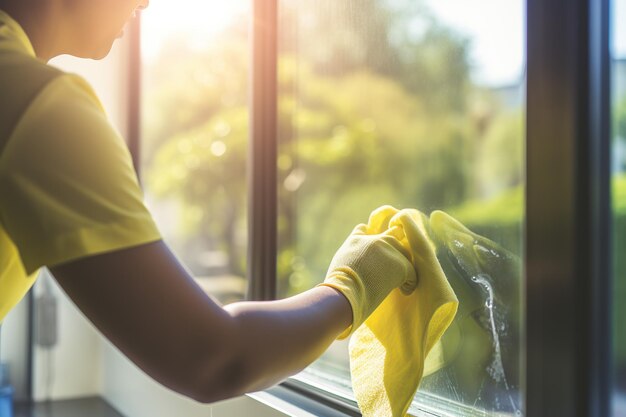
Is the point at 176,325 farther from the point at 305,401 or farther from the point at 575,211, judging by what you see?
the point at 305,401

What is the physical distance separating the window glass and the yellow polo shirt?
1.53 feet

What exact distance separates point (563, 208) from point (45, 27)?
60 centimetres

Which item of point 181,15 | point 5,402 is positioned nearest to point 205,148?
point 181,15

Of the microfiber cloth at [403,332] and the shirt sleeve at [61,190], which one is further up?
the shirt sleeve at [61,190]

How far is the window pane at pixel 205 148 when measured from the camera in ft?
14.4

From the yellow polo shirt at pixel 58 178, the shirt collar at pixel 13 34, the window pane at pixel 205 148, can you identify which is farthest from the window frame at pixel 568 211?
the window pane at pixel 205 148

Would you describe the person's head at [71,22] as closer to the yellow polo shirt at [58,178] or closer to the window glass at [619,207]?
the yellow polo shirt at [58,178]

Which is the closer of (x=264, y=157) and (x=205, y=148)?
(x=264, y=157)

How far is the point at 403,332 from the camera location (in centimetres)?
86

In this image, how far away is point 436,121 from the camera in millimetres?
1664

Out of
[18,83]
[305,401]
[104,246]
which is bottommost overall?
[305,401]

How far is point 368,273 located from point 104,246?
0.33 metres

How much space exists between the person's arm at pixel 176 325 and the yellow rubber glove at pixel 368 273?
105 millimetres

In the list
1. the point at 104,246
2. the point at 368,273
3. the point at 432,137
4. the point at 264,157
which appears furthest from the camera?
the point at 432,137
